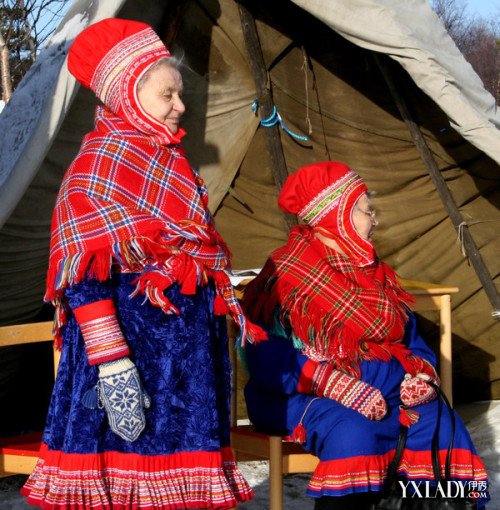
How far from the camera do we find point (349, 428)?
294cm

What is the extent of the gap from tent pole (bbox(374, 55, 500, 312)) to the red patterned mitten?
166 cm

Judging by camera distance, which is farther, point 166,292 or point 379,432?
point 379,432

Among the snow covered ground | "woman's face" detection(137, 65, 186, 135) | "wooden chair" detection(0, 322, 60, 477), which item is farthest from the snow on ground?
the snow covered ground

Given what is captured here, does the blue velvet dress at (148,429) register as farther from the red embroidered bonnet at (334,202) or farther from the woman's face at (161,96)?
→ the red embroidered bonnet at (334,202)

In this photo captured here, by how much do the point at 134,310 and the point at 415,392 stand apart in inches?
46.6

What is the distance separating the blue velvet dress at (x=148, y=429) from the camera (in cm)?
232

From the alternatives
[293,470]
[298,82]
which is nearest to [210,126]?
[298,82]

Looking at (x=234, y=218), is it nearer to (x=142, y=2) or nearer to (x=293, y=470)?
(x=142, y=2)

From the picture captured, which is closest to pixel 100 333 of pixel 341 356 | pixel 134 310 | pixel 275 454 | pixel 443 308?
pixel 134 310

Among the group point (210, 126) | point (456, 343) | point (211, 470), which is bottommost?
point (211, 470)

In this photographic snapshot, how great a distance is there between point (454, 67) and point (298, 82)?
1.09m

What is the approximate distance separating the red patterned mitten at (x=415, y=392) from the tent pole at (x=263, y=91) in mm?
1785

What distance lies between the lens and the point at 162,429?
2373 millimetres

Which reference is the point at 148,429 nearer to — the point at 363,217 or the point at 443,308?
the point at 363,217
